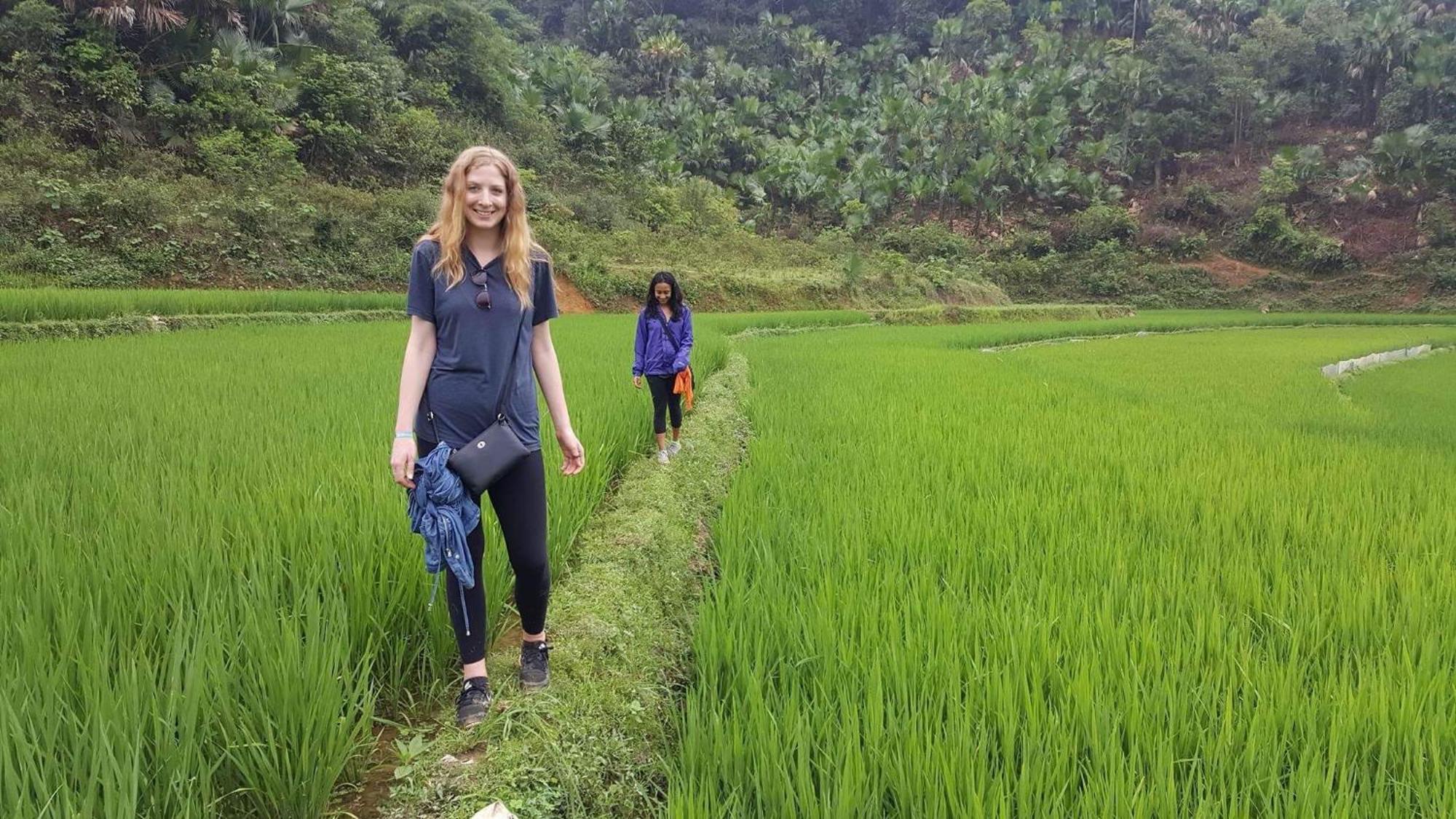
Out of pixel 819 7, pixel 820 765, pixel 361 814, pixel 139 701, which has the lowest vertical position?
pixel 361 814

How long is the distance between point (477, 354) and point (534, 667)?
78 centimetres

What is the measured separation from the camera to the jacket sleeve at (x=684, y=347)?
13.3 feet

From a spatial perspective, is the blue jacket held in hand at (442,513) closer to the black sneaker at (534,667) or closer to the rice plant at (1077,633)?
the black sneaker at (534,667)

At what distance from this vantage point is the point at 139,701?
125 cm

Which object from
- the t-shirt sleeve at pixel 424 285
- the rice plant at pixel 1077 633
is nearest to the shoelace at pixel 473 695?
the rice plant at pixel 1077 633

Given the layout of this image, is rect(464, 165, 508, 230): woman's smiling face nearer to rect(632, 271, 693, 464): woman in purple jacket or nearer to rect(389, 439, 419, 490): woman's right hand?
rect(389, 439, 419, 490): woman's right hand

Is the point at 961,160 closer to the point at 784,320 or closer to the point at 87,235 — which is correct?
the point at 784,320

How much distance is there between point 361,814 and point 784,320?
15264mm

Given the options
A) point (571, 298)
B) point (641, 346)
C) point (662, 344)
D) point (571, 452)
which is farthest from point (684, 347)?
point (571, 298)

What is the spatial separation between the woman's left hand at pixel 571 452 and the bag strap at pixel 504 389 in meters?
0.19

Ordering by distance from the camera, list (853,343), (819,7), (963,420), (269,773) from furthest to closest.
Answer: (819,7) < (853,343) < (963,420) < (269,773)

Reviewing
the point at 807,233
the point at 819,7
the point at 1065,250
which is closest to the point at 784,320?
the point at 807,233

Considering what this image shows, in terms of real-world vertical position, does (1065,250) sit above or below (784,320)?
above

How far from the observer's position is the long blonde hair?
1.49 m
